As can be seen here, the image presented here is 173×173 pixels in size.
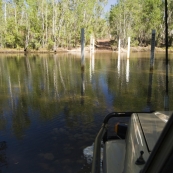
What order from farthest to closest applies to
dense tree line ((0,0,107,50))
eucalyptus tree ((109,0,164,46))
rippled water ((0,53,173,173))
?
eucalyptus tree ((109,0,164,46)) → dense tree line ((0,0,107,50)) → rippled water ((0,53,173,173))

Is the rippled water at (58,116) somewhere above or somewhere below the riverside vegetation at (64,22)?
below

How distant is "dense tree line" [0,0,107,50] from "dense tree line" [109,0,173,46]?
8571mm

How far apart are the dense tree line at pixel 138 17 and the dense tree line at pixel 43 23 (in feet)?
28.1

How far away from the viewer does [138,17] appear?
205 ft

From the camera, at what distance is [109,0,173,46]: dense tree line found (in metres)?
59.5

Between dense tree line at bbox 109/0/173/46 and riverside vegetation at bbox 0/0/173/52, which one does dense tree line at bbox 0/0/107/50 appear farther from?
dense tree line at bbox 109/0/173/46

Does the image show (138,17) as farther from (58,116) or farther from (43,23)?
(58,116)

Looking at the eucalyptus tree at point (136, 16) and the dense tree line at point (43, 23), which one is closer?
the dense tree line at point (43, 23)

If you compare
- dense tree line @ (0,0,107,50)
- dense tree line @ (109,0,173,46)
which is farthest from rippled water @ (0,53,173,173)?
dense tree line @ (109,0,173,46)

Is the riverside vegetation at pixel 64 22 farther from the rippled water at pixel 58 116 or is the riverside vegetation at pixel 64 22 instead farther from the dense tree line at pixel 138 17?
the rippled water at pixel 58 116

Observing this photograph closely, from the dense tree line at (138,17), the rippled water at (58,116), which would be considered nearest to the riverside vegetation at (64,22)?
the dense tree line at (138,17)

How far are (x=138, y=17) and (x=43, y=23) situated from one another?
1089 inches

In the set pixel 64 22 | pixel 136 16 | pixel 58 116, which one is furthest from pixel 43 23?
pixel 58 116

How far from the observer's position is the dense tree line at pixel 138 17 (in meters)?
59.5
